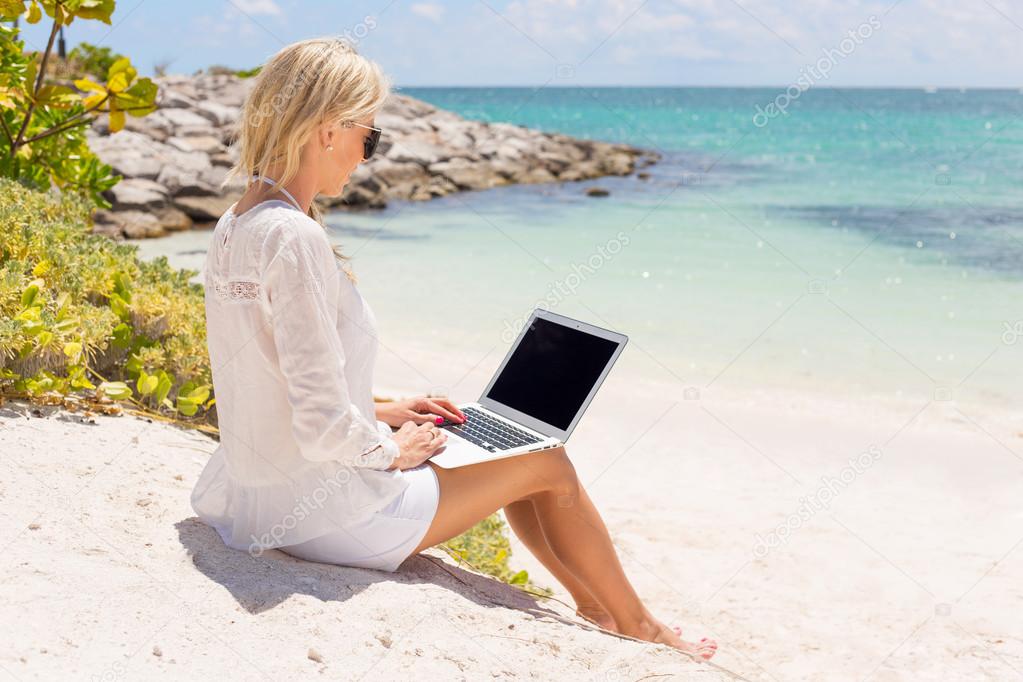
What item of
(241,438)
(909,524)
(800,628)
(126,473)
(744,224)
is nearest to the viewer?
(241,438)

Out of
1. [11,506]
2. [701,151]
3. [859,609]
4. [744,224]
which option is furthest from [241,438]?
[701,151]

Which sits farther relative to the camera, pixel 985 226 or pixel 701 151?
pixel 701 151

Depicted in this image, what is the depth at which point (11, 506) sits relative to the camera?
2.74m

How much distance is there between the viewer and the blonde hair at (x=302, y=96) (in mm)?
2500

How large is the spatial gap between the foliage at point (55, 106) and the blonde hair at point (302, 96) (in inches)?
84.5

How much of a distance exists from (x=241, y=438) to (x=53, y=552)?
59cm

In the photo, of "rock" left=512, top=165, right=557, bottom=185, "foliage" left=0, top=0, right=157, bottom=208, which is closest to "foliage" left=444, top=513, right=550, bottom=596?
"foliage" left=0, top=0, right=157, bottom=208

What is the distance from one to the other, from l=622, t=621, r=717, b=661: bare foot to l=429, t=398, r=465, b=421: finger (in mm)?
948

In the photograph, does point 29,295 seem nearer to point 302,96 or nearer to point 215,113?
point 302,96

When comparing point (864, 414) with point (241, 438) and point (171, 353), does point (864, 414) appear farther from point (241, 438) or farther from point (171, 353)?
point (241, 438)

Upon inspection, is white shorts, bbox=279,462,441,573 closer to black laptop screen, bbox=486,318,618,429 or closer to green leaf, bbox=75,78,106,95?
black laptop screen, bbox=486,318,618,429

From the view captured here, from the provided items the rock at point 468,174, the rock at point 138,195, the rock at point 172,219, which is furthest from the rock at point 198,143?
the rock at point 468,174

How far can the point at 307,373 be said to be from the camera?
95.4 inches

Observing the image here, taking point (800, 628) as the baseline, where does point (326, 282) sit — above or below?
above
